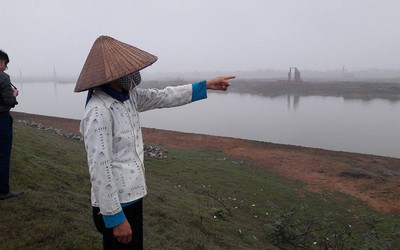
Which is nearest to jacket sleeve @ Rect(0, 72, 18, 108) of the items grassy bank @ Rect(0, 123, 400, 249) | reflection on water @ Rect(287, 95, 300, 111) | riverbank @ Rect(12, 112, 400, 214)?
grassy bank @ Rect(0, 123, 400, 249)

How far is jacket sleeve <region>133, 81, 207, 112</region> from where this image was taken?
2.34 meters

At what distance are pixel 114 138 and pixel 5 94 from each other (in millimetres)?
2346

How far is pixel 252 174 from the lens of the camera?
32.0 ft

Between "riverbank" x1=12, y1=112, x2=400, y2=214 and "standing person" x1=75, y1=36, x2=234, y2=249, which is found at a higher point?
"standing person" x1=75, y1=36, x2=234, y2=249

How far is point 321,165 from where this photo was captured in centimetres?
1109

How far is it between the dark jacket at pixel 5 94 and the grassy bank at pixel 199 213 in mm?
1158

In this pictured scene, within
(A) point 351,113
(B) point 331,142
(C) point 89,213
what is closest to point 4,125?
(C) point 89,213

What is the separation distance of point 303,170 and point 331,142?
32.9 ft

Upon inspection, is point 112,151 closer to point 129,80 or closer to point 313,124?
point 129,80

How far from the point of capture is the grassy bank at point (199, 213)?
11.2ft

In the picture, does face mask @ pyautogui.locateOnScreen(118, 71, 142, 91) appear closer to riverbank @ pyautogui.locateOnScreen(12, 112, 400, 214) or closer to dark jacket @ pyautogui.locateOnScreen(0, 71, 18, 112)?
dark jacket @ pyautogui.locateOnScreen(0, 71, 18, 112)

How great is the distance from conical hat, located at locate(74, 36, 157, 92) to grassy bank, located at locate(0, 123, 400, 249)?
6.62 ft

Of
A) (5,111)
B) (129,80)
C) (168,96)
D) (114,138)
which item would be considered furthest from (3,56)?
(114,138)

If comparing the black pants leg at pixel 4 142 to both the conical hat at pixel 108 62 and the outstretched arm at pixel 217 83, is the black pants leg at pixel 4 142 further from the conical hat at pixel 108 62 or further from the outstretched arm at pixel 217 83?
the outstretched arm at pixel 217 83
